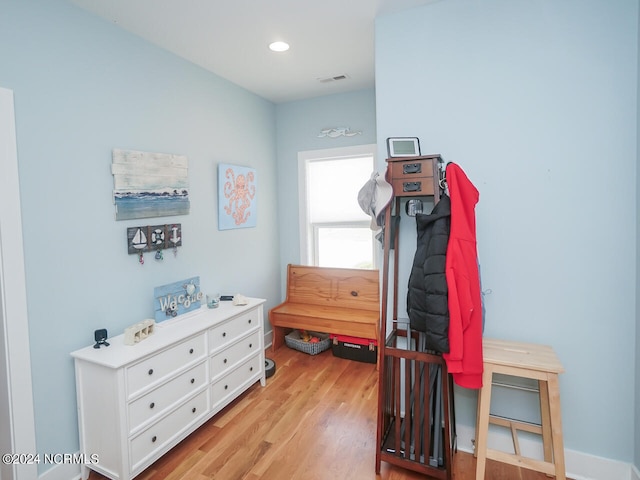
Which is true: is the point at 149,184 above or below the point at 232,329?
above

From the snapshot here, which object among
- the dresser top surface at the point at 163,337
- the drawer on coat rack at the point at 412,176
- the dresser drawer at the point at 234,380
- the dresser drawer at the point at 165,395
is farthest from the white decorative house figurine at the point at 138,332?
the drawer on coat rack at the point at 412,176

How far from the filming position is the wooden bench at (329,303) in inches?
130

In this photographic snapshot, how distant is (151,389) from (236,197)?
1841 millimetres

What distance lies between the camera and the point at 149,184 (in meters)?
2.41

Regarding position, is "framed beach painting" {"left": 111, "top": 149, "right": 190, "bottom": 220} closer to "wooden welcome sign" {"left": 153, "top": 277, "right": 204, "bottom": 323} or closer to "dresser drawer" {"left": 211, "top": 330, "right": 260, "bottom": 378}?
"wooden welcome sign" {"left": 153, "top": 277, "right": 204, "bottom": 323}

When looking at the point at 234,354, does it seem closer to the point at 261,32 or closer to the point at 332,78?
the point at 261,32

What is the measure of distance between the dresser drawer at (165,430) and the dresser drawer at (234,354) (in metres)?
0.18

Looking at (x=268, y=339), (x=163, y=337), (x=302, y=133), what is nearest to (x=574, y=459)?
(x=163, y=337)

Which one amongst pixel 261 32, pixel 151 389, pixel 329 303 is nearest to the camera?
pixel 151 389

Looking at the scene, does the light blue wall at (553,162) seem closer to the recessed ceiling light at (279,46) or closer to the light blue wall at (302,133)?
the recessed ceiling light at (279,46)

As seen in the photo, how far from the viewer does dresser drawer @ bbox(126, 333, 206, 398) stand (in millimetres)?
1876

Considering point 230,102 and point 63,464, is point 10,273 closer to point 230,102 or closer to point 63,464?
point 63,464

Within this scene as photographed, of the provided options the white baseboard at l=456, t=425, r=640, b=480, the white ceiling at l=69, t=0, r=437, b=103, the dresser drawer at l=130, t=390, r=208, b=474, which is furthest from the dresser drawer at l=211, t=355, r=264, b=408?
the white ceiling at l=69, t=0, r=437, b=103

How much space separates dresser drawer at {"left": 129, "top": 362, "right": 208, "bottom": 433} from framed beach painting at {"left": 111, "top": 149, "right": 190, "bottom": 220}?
108 centimetres
